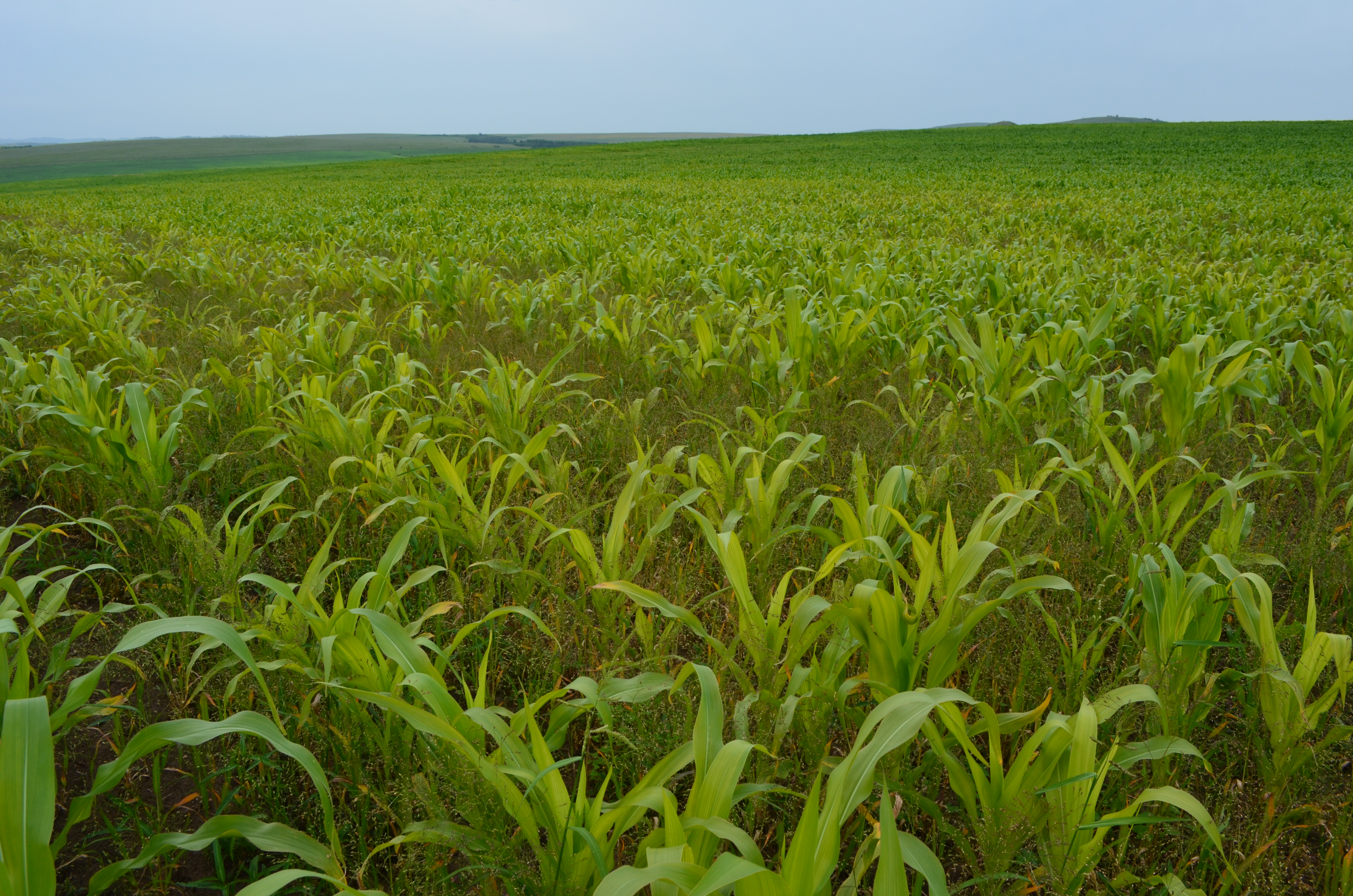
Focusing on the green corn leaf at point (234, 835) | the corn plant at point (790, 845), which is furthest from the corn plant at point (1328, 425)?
the green corn leaf at point (234, 835)

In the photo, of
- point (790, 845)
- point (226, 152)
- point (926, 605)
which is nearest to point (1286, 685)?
point (926, 605)

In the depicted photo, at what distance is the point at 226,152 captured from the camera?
8100cm

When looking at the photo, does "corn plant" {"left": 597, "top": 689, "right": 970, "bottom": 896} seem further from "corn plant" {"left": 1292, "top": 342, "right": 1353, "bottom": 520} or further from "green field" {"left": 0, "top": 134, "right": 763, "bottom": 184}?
"green field" {"left": 0, "top": 134, "right": 763, "bottom": 184}

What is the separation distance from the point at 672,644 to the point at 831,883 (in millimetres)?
722

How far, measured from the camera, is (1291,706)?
1370mm

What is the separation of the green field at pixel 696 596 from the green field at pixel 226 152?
45.5m

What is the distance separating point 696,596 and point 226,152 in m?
99.5

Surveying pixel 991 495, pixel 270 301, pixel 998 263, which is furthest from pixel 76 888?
pixel 998 263

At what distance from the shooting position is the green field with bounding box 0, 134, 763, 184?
56.6 metres

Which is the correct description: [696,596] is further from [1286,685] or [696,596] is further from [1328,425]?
[1328,425]

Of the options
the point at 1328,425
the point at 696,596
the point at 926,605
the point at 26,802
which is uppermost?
the point at 1328,425

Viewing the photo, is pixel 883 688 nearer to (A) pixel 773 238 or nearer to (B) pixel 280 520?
(B) pixel 280 520

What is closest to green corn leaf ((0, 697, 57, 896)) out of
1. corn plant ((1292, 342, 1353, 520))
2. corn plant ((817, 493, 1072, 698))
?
corn plant ((817, 493, 1072, 698))

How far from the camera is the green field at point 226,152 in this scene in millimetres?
56625
